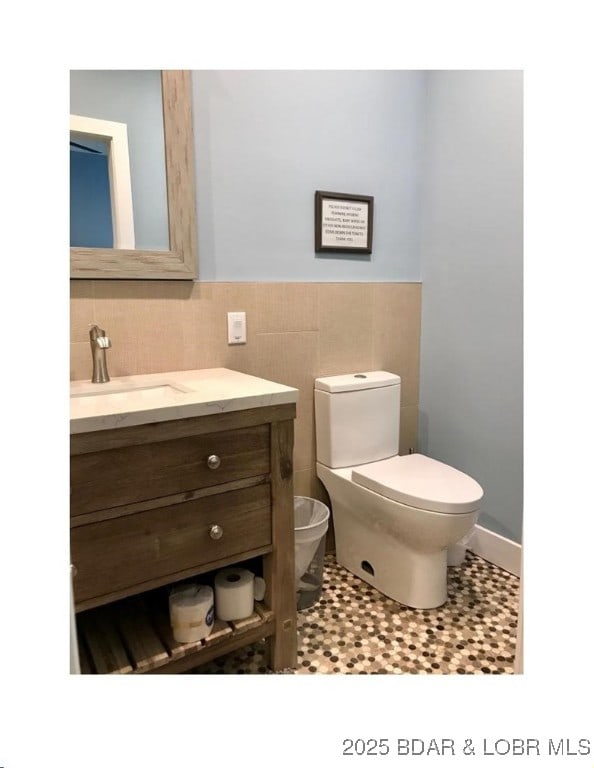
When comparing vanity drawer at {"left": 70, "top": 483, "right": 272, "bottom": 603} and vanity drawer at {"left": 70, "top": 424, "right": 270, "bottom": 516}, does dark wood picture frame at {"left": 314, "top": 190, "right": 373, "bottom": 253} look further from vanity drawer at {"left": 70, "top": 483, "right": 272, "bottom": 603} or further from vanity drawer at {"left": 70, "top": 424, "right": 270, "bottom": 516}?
vanity drawer at {"left": 70, "top": 483, "right": 272, "bottom": 603}

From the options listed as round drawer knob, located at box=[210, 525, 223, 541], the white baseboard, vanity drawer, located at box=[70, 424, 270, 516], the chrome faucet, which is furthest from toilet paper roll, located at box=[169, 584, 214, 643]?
the white baseboard

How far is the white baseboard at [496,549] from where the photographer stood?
6.04ft

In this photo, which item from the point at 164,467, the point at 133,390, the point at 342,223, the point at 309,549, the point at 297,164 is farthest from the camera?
the point at 342,223

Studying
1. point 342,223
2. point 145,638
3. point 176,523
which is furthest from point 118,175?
point 145,638

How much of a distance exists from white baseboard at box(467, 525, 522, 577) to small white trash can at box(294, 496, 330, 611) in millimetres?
697

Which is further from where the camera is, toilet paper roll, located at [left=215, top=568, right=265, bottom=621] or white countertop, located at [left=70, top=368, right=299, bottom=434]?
toilet paper roll, located at [left=215, top=568, right=265, bottom=621]

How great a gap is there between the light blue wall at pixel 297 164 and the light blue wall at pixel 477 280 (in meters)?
0.11

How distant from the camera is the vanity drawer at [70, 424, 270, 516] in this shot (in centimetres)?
101

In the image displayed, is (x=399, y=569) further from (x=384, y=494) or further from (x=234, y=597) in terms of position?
(x=234, y=597)

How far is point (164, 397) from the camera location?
3.84ft

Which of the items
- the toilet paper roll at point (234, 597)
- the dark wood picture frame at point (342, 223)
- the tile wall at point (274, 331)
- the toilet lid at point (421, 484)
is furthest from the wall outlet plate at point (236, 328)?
the toilet paper roll at point (234, 597)


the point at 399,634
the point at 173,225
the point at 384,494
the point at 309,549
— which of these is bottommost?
the point at 399,634

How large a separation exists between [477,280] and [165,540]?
1.46 metres
